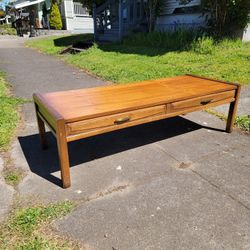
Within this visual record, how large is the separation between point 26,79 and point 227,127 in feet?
19.1

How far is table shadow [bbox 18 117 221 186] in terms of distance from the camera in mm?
3109

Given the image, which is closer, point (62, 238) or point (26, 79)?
point (62, 238)

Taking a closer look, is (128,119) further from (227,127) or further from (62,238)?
(227,127)

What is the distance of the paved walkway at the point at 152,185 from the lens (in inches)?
83.0

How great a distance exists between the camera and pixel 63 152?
2455 millimetres

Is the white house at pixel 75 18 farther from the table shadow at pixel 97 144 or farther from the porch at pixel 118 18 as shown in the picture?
the table shadow at pixel 97 144

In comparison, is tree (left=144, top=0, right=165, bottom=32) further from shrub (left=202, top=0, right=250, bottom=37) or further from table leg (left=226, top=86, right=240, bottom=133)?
table leg (left=226, top=86, right=240, bottom=133)

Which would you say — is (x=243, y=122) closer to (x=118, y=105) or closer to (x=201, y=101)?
(x=201, y=101)

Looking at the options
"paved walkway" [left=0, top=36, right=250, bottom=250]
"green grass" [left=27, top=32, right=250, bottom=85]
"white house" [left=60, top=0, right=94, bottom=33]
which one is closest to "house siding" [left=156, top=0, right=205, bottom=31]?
"green grass" [left=27, top=32, right=250, bottom=85]

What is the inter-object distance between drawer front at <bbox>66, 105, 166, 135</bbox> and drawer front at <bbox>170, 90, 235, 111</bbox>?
19 cm

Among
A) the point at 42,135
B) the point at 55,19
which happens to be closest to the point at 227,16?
the point at 42,135

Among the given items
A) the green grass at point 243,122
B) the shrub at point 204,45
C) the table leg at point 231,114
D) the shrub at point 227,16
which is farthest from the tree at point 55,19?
the table leg at point 231,114

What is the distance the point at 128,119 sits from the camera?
2697 millimetres

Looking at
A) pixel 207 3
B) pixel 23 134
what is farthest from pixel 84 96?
pixel 207 3
